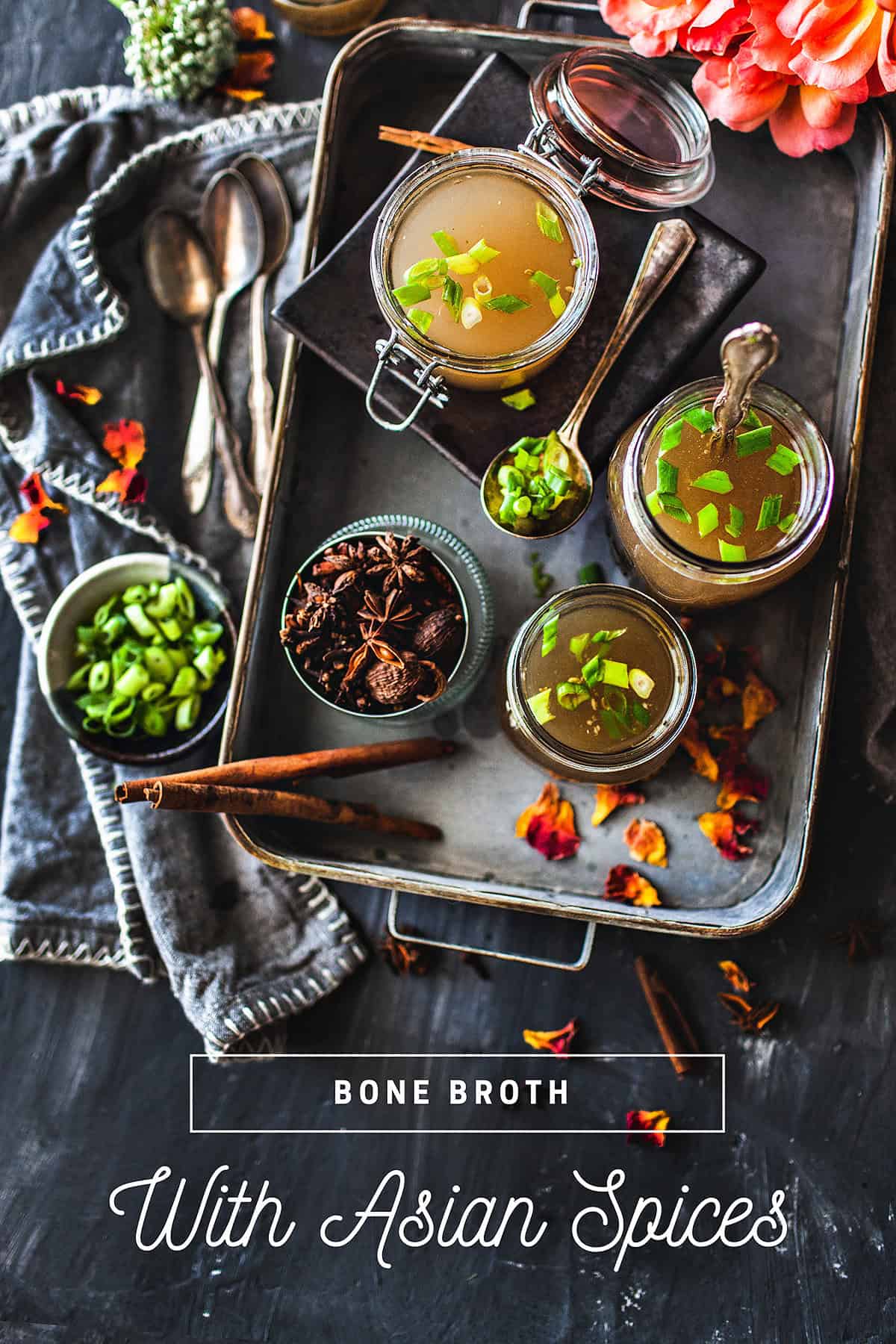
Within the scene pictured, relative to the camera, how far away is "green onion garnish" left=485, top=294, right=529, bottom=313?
5.16ft

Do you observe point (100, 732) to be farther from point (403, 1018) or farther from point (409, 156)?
point (409, 156)

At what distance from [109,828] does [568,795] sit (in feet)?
2.96

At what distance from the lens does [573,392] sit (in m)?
1.69

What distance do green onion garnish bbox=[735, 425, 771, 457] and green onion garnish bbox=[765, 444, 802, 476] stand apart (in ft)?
0.07

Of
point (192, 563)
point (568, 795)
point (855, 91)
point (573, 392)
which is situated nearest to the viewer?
point (855, 91)

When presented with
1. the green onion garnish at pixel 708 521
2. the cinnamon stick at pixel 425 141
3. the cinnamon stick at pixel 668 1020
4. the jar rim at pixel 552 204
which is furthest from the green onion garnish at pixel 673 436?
the cinnamon stick at pixel 668 1020

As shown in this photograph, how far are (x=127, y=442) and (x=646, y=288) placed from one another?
3.43 feet

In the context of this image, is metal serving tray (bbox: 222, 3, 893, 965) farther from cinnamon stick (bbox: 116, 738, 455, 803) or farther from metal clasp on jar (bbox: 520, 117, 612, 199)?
metal clasp on jar (bbox: 520, 117, 612, 199)

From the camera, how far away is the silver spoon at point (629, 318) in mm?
1646

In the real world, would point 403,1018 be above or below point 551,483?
below

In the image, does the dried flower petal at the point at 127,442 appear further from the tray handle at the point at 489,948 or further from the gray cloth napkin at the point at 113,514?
the tray handle at the point at 489,948

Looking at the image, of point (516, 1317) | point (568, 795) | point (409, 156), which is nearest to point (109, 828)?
point (568, 795)

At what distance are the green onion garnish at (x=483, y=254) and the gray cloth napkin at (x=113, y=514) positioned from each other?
1.79ft

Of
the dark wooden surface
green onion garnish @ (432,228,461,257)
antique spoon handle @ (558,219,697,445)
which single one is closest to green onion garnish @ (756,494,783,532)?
antique spoon handle @ (558,219,697,445)
